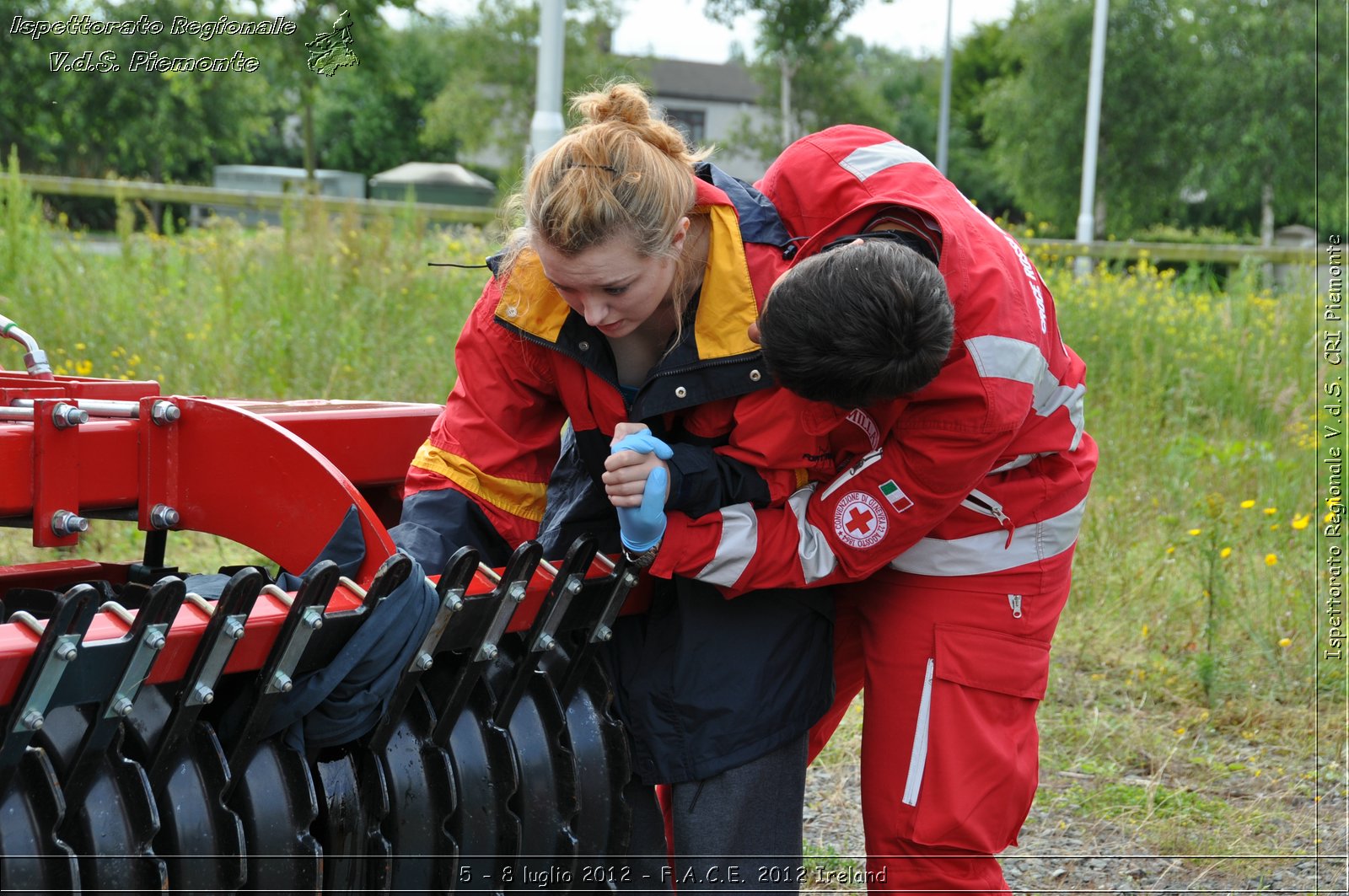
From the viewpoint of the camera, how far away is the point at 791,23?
104 feet

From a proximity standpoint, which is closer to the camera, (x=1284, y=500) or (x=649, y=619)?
(x=649, y=619)

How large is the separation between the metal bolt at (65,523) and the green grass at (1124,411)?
5.71 ft

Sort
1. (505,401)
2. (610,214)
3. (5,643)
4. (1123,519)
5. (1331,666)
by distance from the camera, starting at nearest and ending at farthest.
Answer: (5,643), (610,214), (505,401), (1331,666), (1123,519)

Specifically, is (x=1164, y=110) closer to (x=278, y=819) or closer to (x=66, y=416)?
(x=66, y=416)

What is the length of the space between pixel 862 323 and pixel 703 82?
59.8 meters

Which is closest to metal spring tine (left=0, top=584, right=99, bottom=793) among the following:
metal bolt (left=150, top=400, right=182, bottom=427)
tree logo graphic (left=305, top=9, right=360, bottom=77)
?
metal bolt (left=150, top=400, right=182, bottom=427)

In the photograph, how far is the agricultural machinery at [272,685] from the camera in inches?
59.3

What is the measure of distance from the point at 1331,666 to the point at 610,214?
3.12 meters

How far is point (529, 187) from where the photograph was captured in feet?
6.56

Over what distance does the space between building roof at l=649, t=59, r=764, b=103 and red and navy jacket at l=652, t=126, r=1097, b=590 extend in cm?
5380

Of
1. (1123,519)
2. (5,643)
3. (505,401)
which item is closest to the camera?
(5,643)

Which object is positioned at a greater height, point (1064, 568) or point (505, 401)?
point (505, 401)

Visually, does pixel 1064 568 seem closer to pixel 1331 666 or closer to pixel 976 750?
pixel 976 750

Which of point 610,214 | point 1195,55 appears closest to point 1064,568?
point 610,214
